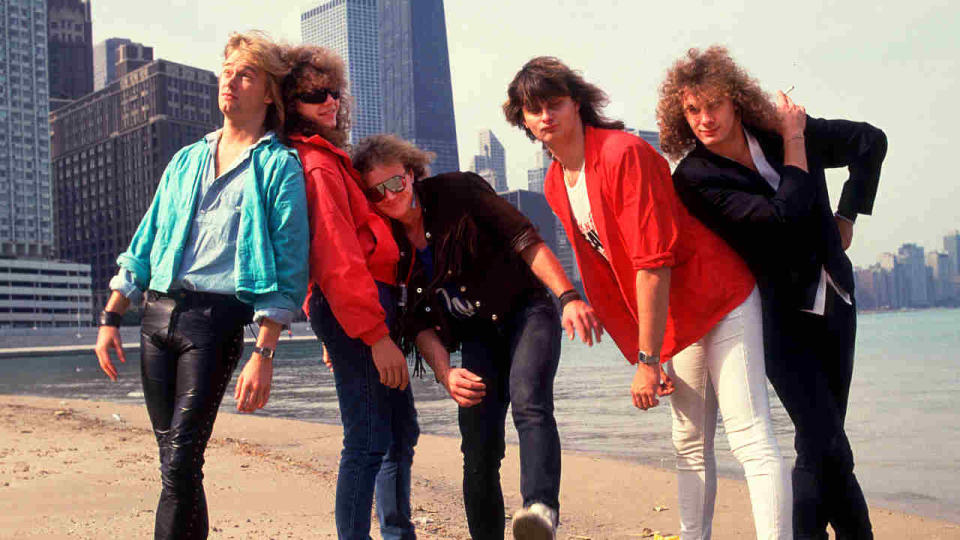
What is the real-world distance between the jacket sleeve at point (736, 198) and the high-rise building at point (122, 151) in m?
135

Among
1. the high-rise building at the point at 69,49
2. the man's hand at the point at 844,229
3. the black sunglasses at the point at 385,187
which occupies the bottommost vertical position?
the man's hand at the point at 844,229

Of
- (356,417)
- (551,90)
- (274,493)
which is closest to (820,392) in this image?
(551,90)

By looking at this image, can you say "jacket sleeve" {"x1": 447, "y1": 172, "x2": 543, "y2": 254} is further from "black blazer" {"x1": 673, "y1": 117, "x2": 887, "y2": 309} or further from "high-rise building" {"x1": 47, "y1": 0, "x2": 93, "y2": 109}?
"high-rise building" {"x1": 47, "y1": 0, "x2": 93, "y2": 109}

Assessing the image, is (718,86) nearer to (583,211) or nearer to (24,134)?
(583,211)

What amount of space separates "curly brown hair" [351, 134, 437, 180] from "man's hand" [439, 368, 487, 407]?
A: 2.93ft

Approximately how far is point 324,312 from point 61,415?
11125mm

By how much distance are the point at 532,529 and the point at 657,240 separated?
1.12m

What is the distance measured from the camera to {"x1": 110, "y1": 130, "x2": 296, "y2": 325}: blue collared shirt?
305 centimetres

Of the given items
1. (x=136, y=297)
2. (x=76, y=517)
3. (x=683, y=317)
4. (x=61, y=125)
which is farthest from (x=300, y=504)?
(x=61, y=125)

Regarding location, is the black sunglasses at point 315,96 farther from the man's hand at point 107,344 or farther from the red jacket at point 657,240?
the man's hand at point 107,344

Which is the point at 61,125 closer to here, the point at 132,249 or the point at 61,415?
the point at 61,415

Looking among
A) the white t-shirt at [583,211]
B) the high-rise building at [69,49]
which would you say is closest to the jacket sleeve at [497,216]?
the white t-shirt at [583,211]

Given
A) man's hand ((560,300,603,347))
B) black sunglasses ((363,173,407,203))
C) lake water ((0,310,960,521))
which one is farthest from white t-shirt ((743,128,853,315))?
lake water ((0,310,960,521))

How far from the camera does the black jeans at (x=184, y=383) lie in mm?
2998
